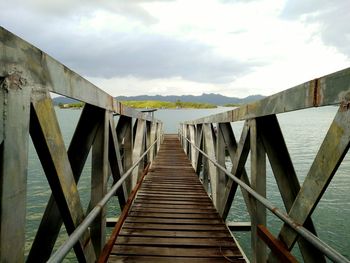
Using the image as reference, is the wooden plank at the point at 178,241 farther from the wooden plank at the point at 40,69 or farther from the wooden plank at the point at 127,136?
the wooden plank at the point at 40,69

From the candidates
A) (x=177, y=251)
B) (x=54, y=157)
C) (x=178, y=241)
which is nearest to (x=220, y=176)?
(x=178, y=241)

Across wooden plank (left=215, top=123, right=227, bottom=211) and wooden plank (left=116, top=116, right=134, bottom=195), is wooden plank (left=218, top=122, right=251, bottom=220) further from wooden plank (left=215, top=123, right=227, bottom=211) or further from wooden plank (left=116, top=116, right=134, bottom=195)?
wooden plank (left=116, top=116, right=134, bottom=195)

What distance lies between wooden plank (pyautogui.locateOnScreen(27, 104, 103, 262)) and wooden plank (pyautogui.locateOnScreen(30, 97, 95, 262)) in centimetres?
27

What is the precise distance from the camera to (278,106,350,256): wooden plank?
174 cm

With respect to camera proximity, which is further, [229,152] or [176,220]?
[176,220]

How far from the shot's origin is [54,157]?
2045mm

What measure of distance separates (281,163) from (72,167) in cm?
208

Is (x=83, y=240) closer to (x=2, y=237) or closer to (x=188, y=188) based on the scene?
(x=2, y=237)

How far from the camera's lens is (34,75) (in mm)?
1774

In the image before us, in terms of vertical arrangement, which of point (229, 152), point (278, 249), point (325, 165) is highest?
point (325, 165)

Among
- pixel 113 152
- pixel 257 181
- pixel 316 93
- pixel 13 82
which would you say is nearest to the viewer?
pixel 13 82

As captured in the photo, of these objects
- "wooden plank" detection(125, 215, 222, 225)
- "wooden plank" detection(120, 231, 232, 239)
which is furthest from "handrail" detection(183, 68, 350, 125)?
"wooden plank" detection(125, 215, 222, 225)

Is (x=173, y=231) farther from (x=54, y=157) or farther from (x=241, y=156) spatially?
(x=54, y=157)

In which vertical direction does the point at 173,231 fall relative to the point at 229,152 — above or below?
below
